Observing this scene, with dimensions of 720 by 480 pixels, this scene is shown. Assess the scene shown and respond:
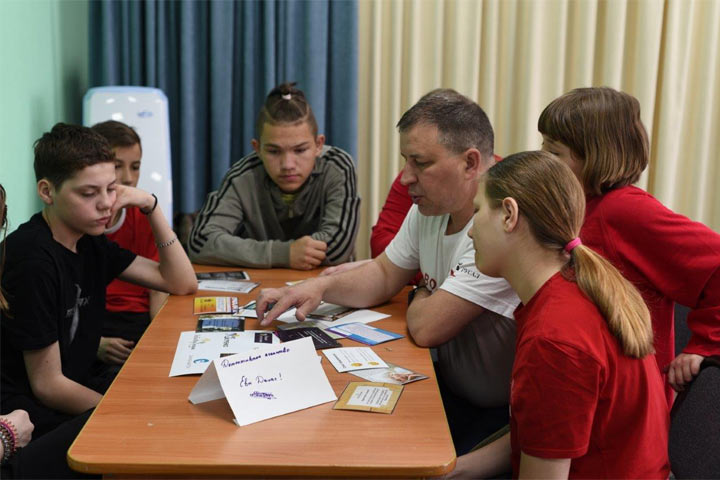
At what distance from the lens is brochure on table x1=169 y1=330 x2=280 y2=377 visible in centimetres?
147

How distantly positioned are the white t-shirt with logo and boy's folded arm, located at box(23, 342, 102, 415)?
0.95 metres

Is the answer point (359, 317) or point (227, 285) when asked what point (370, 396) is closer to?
point (359, 317)

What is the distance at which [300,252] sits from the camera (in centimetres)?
246

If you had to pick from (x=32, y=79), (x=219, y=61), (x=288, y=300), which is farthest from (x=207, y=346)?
(x=219, y=61)

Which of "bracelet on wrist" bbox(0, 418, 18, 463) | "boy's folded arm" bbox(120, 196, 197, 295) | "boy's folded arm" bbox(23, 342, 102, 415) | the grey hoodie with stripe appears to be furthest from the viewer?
the grey hoodie with stripe

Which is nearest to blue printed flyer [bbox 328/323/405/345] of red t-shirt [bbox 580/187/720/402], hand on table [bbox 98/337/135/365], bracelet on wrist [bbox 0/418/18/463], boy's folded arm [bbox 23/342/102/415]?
red t-shirt [bbox 580/187/720/402]

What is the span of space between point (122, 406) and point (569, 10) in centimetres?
348

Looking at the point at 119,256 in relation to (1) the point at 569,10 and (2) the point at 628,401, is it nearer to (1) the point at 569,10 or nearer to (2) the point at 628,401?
(2) the point at 628,401

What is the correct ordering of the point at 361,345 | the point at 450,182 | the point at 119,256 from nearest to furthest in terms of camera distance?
the point at 361,345, the point at 450,182, the point at 119,256

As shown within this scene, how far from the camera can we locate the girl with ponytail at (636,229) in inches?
61.2

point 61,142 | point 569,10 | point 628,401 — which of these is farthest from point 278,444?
point 569,10

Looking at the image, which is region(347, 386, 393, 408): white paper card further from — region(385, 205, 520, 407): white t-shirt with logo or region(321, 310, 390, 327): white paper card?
region(321, 310, 390, 327): white paper card

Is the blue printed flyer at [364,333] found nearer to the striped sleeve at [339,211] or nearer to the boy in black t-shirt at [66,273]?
the boy in black t-shirt at [66,273]

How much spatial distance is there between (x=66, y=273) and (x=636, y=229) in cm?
147
